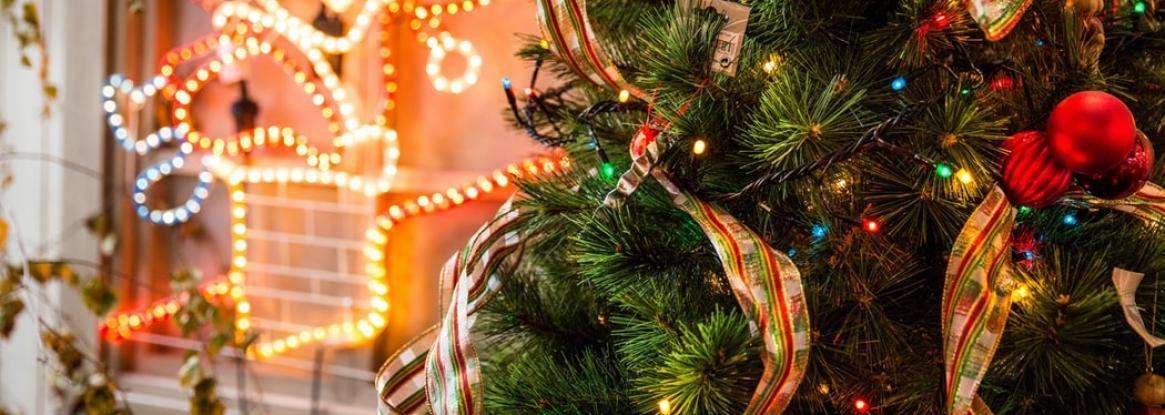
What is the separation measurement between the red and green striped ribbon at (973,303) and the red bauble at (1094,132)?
0.04m

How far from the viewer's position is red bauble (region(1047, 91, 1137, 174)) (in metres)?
0.51

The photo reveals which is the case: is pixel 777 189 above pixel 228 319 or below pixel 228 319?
above

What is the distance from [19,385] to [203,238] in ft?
1.55

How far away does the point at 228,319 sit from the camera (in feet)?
4.55

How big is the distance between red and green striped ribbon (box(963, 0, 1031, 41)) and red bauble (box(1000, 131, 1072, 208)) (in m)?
0.10

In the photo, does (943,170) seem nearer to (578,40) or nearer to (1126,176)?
(1126,176)

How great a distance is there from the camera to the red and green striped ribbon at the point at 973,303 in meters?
0.51

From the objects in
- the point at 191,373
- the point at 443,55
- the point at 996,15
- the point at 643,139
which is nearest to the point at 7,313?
the point at 191,373

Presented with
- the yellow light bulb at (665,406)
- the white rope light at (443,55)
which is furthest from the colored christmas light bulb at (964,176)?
the white rope light at (443,55)

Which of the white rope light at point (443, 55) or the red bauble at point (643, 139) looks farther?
the white rope light at point (443, 55)

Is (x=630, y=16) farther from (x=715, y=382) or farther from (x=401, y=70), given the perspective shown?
(x=401, y=70)

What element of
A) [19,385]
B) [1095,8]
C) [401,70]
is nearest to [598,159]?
[1095,8]

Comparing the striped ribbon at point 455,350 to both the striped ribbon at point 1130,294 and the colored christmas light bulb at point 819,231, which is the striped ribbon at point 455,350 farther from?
the striped ribbon at point 1130,294

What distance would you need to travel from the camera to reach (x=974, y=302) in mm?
518
